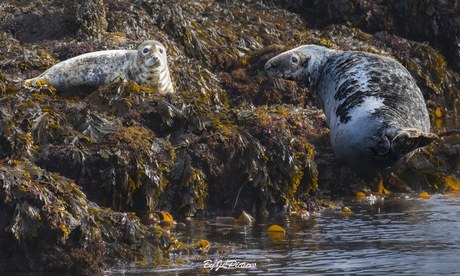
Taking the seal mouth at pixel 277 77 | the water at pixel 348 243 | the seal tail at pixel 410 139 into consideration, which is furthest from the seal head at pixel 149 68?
the seal tail at pixel 410 139

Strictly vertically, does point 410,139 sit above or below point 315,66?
below

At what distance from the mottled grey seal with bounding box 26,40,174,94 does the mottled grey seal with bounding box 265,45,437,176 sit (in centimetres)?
198

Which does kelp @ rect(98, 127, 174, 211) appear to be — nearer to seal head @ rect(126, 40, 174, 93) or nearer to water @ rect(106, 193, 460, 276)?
water @ rect(106, 193, 460, 276)

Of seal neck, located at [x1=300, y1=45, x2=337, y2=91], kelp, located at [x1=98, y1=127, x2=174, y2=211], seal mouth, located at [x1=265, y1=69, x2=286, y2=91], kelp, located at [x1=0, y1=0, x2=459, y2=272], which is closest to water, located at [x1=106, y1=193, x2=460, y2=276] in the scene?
kelp, located at [x1=0, y1=0, x2=459, y2=272]

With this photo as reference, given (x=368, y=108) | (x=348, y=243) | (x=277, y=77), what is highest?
(x=277, y=77)

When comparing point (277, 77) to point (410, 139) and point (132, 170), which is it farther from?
point (132, 170)

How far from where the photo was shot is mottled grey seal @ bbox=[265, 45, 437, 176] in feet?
16.7

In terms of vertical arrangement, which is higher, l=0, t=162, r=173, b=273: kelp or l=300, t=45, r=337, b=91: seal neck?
l=300, t=45, r=337, b=91: seal neck

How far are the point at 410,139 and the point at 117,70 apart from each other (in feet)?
11.8

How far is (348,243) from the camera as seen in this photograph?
3668mm

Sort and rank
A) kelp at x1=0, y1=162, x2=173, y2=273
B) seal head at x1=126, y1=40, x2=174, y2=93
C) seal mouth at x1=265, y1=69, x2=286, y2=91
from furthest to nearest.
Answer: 1. seal mouth at x1=265, y1=69, x2=286, y2=91
2. seal head at x1=126, y1=40, x2=174, y2=93
3. kelp at x1=0, y1=162, x2=173, y2=273

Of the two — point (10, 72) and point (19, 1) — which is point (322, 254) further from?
point (19, 1)

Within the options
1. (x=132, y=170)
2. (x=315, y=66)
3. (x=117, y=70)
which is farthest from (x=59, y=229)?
(x=315, y=66)

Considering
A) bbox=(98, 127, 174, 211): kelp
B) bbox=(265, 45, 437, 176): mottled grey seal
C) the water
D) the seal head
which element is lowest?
the water
